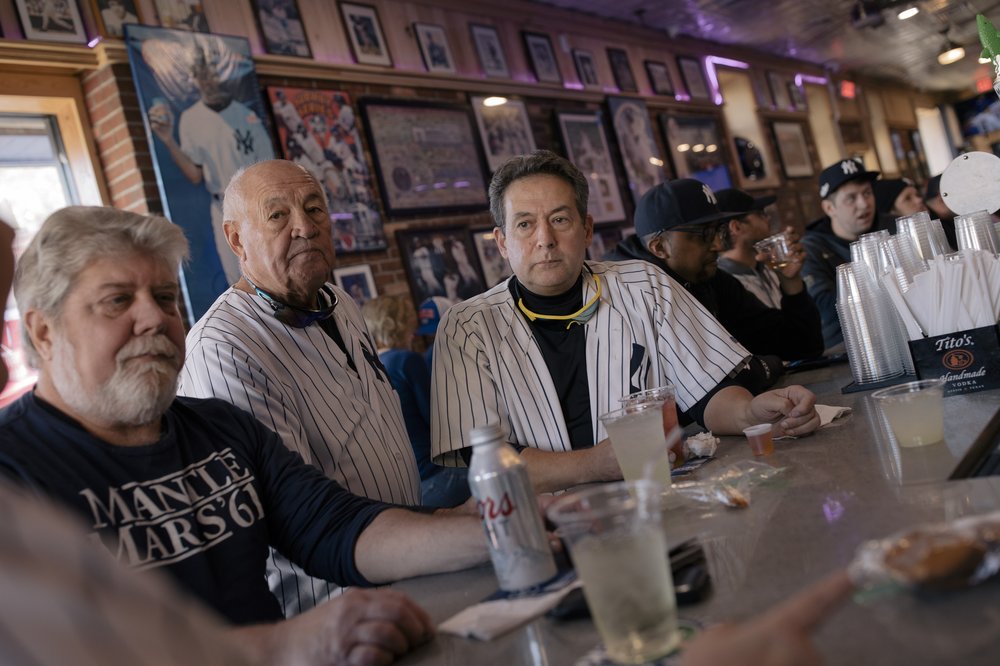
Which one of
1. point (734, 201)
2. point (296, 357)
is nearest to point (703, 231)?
point (734, 201)

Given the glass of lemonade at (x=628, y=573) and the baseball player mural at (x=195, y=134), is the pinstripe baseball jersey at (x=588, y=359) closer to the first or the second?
the glass of lemonade at (x=628, y=573)

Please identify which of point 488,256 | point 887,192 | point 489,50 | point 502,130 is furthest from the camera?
point 489,50

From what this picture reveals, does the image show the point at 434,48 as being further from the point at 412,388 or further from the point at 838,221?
the point at 412,388

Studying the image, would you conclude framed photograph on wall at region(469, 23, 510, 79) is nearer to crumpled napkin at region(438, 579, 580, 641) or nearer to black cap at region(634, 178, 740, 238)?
black cap at region(634, 178, 740, 238)

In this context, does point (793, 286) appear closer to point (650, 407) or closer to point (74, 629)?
point (650, 407)

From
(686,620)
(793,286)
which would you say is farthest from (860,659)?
(793,286)

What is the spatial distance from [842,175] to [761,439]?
3.42 meters

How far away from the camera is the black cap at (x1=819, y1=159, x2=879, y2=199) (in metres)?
4.70

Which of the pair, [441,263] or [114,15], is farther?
[441,263]

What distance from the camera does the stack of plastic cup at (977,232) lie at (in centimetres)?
229

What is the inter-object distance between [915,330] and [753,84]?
9508 mm

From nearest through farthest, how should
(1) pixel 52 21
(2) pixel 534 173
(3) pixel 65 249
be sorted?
1. (3) pixel 65 249
2. (2) pixel 534 173
3. (1) pixel 52 21

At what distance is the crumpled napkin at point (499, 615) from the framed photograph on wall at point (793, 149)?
411 inches

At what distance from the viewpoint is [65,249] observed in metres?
1.50
